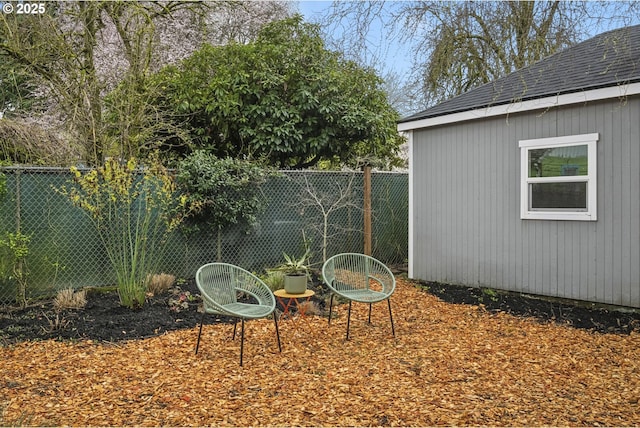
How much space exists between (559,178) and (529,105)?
915 millimetres

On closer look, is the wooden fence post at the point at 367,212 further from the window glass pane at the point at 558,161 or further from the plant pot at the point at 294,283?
the plant pot at the point at 294,283

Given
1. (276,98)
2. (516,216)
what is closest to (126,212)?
(276,98)

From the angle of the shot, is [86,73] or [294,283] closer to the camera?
[294,283]

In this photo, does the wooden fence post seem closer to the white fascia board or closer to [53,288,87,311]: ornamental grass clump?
the white fascia board

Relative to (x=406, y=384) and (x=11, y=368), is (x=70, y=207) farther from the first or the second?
(x=406, y=384)

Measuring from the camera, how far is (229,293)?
4363 mm

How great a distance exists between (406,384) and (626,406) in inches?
53.1

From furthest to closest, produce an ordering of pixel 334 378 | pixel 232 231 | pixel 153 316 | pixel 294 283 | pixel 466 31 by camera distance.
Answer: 1. pixel 466 31
2. pixel 232 231
3. pixel 294 283
4. pixel 153 316
5. pixel 334 378

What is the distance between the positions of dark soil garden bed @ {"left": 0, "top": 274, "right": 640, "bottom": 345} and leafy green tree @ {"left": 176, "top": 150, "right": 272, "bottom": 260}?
939 mm

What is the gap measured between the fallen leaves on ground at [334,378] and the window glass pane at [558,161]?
1.79m

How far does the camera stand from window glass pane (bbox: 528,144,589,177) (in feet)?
18.0

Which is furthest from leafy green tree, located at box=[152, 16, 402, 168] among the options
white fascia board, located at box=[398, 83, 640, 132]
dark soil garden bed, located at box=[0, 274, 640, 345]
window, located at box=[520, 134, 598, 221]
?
window, located at box=[520, 134, 598, 221]

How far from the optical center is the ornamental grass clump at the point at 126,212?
205 inches

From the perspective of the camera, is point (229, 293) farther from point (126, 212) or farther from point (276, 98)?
point (276, 98)
